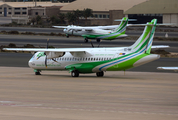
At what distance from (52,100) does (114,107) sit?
418cm

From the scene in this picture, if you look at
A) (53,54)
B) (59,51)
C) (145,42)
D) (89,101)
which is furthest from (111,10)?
(89,101)

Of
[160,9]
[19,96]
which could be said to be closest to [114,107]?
[19,96]

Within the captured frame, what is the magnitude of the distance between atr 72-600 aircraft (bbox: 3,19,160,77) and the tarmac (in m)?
3.88

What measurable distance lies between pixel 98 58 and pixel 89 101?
1318 centimetres

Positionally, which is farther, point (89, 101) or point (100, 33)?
point (100, 33)

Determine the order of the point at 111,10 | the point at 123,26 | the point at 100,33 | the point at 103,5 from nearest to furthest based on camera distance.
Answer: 1. the point at 123,26
2. the point at 100,33
3. the point at 111,10
4. the point at 103,5

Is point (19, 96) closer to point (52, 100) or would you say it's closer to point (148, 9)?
point (52, 100)

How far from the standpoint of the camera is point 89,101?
20.1 m

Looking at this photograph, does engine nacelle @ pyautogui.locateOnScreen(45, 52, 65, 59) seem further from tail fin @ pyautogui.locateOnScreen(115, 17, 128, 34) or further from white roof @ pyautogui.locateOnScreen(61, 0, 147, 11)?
white roof @ pyautogui.locateOnScreen(61, 0, 147, 11)

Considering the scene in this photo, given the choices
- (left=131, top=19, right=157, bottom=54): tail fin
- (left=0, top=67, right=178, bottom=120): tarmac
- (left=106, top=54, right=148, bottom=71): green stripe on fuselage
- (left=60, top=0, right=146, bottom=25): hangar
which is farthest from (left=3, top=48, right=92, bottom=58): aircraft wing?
(left=60, top=0, right=146, bottom=25): hangar

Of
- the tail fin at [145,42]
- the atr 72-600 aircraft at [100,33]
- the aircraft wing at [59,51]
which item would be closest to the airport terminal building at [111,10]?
the atr 72-600 aircraft at [100,33]

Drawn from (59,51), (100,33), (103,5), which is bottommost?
(59,51)

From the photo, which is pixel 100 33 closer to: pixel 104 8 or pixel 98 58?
pixel 98 58

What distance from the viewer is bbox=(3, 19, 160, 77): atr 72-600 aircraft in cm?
3130
